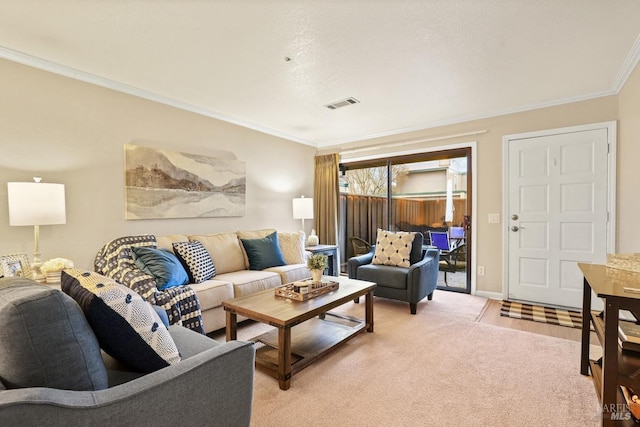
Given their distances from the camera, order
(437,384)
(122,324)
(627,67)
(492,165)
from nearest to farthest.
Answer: (122,324) < (437,384) < (627,67) < (492,165)

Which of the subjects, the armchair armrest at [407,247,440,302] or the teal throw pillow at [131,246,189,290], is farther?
the armchair armrest at [407,247,440,302]

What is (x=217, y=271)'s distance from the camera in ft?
10.7

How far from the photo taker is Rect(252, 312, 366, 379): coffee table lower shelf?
82.6 inches

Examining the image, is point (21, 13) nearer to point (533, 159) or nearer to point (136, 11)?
point (136, 11)

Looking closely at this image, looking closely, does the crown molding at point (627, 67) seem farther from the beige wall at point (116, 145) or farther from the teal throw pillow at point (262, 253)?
the teal throw pillow at point (262, 253)

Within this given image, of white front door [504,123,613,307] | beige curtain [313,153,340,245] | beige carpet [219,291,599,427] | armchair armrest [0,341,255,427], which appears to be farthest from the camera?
beige curtain [313,153,340,245]

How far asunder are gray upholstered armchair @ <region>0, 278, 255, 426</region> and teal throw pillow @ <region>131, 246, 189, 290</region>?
146cm

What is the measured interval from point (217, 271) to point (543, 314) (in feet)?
11.6

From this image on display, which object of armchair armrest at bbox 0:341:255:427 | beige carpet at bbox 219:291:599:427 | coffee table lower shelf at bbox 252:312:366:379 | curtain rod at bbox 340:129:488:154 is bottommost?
beige carpet at bbox 219:291:599:427

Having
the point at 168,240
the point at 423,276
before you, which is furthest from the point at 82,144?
the point at 423,276

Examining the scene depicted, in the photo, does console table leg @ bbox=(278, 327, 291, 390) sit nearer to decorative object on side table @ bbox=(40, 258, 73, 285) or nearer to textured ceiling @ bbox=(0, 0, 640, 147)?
decorative object on side table @ bbox=(40, 258, 73, 285)

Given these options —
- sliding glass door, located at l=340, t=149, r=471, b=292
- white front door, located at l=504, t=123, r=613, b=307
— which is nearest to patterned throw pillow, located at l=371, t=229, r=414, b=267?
sliding glass door, located at l=340, t=149, r=471, b=292

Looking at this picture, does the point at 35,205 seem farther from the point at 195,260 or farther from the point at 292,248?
the point at 292,248

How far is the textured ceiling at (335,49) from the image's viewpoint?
190 cm
